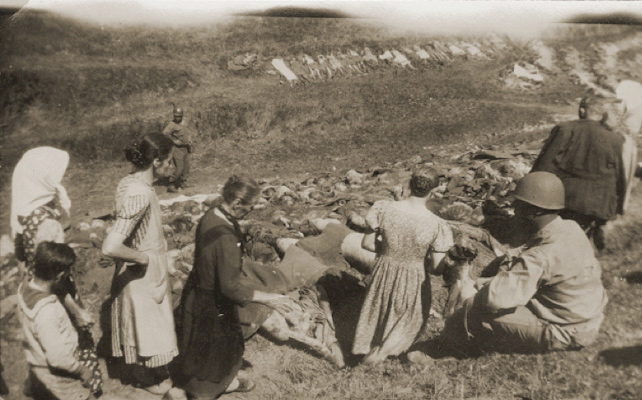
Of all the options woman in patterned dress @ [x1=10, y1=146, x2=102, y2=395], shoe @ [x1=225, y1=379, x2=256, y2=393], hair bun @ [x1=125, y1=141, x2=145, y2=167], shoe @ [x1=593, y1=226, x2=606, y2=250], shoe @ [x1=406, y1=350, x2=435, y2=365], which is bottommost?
shoe @ [x1=225, y1=379, x2=256, y2=393]

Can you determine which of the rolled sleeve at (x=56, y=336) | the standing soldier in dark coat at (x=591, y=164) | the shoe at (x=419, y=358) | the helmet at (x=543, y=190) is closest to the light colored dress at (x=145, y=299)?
the rolled sleeve at (x=56, y=336)

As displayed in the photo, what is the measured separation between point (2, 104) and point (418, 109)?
4.76m

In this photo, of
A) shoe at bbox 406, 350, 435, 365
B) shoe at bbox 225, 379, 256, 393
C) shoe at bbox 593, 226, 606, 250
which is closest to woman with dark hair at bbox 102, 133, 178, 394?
shoe at bbox 225, 379, 256, 393

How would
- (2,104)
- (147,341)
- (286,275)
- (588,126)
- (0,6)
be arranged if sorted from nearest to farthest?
1. (147,341)
2. (0,6)
3. (588,126)
4. (286,275)
5. (2,104)

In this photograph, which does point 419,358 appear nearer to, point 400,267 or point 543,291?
point 400,267

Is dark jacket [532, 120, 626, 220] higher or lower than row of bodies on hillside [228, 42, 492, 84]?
lower

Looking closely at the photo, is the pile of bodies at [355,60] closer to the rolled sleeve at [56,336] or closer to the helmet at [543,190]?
the helmet at [543,190]

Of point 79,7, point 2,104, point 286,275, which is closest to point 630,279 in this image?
point 286,275

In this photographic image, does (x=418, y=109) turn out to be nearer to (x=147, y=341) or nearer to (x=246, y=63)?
(x=246, y=63)

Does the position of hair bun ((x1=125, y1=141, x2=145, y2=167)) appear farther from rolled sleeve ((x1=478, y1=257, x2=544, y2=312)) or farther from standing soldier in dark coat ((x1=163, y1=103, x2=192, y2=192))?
standing soldier in dark coat ((x1=163, y1=103, x2=192, y2=192))

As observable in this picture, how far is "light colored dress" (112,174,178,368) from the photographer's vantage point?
99.6 inches

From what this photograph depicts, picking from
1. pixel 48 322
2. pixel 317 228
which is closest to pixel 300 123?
pixel 317 228

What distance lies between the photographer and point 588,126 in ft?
10.9

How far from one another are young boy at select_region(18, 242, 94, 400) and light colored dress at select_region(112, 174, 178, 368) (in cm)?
27
